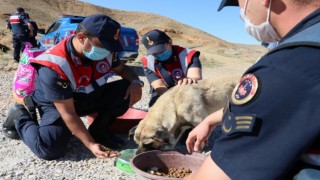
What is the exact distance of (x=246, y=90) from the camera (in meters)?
1.16

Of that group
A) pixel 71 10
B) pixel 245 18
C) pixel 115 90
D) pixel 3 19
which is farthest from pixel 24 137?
pixel 71 10

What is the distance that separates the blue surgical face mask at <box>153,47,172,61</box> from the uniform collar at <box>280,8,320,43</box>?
13.2ft

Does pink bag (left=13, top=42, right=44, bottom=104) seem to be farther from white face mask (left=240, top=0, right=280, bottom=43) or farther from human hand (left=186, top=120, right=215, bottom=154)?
white face mask (left=240, top=0, right=280, bottom=43)

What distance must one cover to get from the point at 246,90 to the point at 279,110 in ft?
0.38

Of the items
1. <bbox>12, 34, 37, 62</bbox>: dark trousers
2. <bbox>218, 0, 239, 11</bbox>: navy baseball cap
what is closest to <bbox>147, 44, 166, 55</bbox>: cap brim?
<bbox>218, 0, 239, 11</bbox>: navy baseball cap

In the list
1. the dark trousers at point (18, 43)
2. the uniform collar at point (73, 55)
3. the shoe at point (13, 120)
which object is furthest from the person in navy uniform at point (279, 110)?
the dark trousers at point (18, 43)

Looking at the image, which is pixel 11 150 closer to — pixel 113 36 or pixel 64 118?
pixel 64 118

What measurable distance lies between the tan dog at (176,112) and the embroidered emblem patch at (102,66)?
2.51 ft

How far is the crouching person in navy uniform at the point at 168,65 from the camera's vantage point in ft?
17.3

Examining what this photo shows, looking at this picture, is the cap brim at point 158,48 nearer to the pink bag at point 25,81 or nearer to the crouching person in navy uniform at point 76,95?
the crouching person in navy uniform at point 76,95

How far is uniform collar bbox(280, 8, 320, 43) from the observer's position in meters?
1.18

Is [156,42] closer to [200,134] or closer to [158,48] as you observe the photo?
[158,48]

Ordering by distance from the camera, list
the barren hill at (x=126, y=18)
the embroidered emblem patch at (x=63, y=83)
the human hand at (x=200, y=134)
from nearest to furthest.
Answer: the human hand at (x=200, y=134) → the embroidered emblem patch at (x=63, y=83) → the barren hill at (x=126, y=18)

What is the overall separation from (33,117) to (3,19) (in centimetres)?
3071
